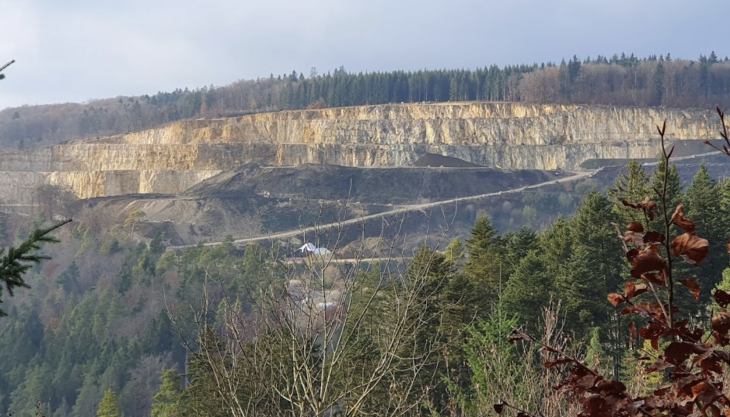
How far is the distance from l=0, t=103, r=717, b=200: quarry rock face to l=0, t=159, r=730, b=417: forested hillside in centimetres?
2336

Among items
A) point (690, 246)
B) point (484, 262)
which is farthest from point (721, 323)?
point (484, 262)

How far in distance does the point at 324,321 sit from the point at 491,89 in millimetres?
126877

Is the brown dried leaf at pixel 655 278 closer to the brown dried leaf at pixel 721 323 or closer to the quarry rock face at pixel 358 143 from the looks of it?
the brown dried leaf at pixel 721 323

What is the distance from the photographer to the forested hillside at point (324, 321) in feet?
33.6

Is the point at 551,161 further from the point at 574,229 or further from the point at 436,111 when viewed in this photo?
the point at 574,229

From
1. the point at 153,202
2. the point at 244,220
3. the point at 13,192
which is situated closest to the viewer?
the point at 244,220

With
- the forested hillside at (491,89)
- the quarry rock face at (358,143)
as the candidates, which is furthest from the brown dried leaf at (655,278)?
the forested hillside at (491,89)

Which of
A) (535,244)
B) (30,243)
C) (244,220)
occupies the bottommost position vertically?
(244,220)

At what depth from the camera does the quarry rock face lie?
104375mm

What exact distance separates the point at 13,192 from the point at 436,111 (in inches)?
2207

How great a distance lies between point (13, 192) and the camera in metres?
105

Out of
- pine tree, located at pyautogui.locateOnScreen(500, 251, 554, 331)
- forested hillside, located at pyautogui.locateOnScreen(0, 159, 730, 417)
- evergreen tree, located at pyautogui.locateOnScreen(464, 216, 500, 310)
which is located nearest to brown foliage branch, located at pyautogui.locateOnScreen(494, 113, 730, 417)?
forested hillside, located at pyautogui.locateOnScreen(0, 159, 730, 417)

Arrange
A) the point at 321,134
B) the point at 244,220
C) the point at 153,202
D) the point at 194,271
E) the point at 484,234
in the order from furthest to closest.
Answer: the point at 321,134 → the point at 153,202 → the point at 244,220 → the point at 194,271 → the point at 484,234

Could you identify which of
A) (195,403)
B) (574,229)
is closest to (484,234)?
(574,229)
